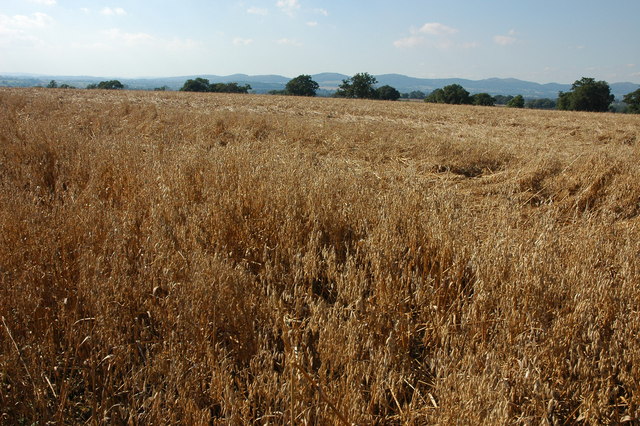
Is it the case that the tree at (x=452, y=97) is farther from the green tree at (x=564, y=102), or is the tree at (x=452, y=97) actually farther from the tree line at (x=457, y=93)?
the green tree at (x=564, y=102)

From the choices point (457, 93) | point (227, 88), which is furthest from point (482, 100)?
point (227, 88)

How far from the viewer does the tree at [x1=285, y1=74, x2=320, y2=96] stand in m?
61.2

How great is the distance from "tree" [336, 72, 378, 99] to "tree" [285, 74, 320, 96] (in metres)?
5.58

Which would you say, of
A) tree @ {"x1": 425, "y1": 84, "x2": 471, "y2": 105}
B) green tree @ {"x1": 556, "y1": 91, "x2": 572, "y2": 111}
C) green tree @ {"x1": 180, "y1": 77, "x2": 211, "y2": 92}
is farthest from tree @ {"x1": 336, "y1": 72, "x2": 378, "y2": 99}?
green tree @ {"x1": 556, "y1": 91, "x2": 572, "y2": 111}

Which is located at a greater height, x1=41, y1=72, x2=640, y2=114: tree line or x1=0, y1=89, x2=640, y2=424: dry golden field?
x1=41, y1=72, x2=640, y2=114: tree line

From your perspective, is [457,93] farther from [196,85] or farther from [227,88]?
[196,85]

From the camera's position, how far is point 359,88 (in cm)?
6228

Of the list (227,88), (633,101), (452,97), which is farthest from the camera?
(452,97)

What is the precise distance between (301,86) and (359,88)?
10.0m

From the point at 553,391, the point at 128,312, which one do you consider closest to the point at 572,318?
the point at 553,391

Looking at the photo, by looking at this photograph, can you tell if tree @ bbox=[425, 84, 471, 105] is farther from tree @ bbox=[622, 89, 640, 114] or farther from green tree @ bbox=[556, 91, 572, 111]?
tree @ bbox=[622, 89, 640, 114]

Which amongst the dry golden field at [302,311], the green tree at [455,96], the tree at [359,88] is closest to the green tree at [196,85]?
the tree at [359,88]

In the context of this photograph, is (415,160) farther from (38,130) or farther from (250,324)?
(38,130)

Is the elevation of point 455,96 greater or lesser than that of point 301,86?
lesser
